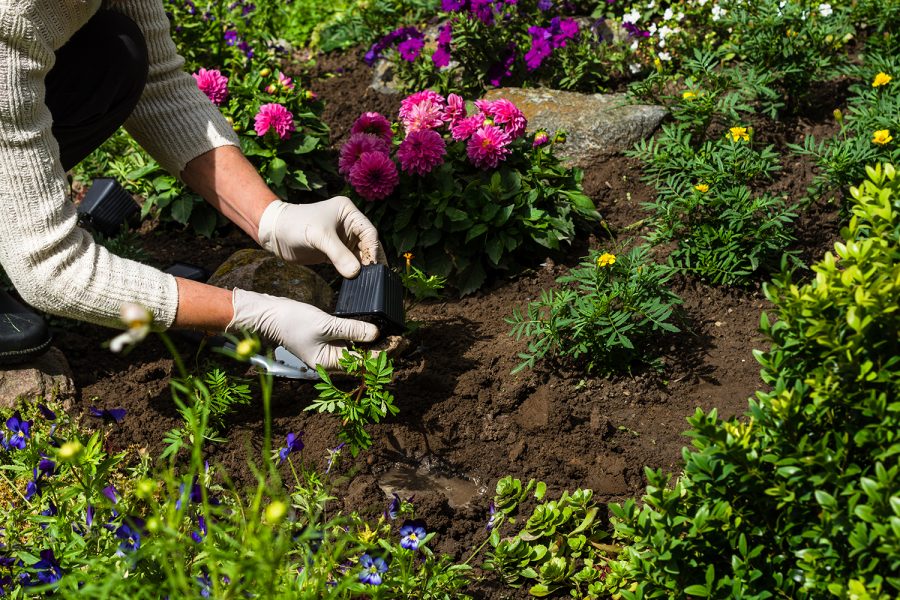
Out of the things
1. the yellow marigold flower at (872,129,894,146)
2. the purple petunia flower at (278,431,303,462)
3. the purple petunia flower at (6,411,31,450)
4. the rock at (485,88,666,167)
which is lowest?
the purple petunia flower at (6,411,31,450)

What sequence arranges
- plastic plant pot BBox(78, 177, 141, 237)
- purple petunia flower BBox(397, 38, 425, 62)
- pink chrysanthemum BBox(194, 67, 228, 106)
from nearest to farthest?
pink chrysanthemum BBox(194, 67, 228, 106), plastic plant pot BBox(78, 177, 141, 237), purple petunia flower BBox(397, 38, 425, 62)

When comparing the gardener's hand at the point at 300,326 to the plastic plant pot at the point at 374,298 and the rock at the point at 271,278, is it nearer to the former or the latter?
the plastic plant pot at the point at 374,298

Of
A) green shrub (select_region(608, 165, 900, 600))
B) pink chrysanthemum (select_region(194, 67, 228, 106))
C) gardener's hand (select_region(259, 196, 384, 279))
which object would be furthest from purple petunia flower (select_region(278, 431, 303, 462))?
pink chrysanthemum (select_region(194, 67, 228, 106))

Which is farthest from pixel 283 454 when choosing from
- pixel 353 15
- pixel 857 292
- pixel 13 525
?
pixel 353 15

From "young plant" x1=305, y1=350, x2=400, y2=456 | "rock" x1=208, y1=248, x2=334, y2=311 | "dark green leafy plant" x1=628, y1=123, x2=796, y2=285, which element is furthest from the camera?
"rock" x1=208, y1=248, x2=334, y2=311

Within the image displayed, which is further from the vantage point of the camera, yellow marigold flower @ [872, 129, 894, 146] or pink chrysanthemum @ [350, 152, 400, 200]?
pink chrysanthemum @ [350, 152, 400, 200]

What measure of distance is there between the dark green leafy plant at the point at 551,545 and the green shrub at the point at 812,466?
0.36m

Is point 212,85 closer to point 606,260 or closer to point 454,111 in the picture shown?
point 454,111

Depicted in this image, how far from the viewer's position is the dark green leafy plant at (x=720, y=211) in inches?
110

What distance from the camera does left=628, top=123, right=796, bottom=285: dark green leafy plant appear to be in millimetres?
2797

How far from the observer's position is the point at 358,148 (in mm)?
3129

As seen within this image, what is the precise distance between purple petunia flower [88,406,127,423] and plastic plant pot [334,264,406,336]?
2.26 feet

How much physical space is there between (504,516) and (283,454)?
2.02 ft

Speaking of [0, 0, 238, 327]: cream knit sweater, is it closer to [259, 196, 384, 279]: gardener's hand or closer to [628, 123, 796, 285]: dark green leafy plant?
[259, 196, 384, 279]: gardener's hand
